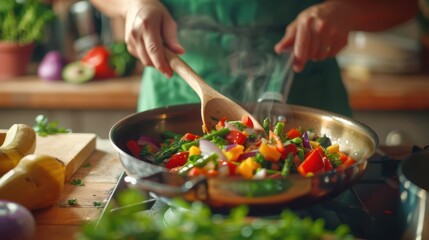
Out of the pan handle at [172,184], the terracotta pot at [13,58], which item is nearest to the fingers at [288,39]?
the pan handle at [172,184]

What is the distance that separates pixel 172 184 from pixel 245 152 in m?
0.20

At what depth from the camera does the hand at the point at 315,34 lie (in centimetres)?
137

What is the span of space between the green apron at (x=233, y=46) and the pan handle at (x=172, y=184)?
2.37ft

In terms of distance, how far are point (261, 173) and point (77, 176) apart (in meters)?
0.43

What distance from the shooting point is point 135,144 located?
1117 millimetres

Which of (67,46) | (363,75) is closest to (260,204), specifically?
(363,75)

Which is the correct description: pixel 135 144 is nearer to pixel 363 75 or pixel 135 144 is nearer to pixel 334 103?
pixel 334 103

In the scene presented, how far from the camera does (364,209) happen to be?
95cm

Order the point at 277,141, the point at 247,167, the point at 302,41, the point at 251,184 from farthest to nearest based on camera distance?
1. the point at 302,41
2. the point at 277,141
3. the point at 247,167
4. the point at 251,184

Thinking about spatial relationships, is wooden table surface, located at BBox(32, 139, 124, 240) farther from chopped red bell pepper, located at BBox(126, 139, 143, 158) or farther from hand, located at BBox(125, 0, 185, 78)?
hand, located at BBox(125, 0, 185, 78)

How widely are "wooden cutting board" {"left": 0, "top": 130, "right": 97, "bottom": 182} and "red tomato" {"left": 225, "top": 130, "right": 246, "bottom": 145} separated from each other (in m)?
0.31

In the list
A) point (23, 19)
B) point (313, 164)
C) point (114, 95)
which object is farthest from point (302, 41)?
point (23, 19)

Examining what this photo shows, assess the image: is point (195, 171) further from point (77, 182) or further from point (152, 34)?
point (152, 34)

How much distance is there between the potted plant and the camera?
2.38 m
